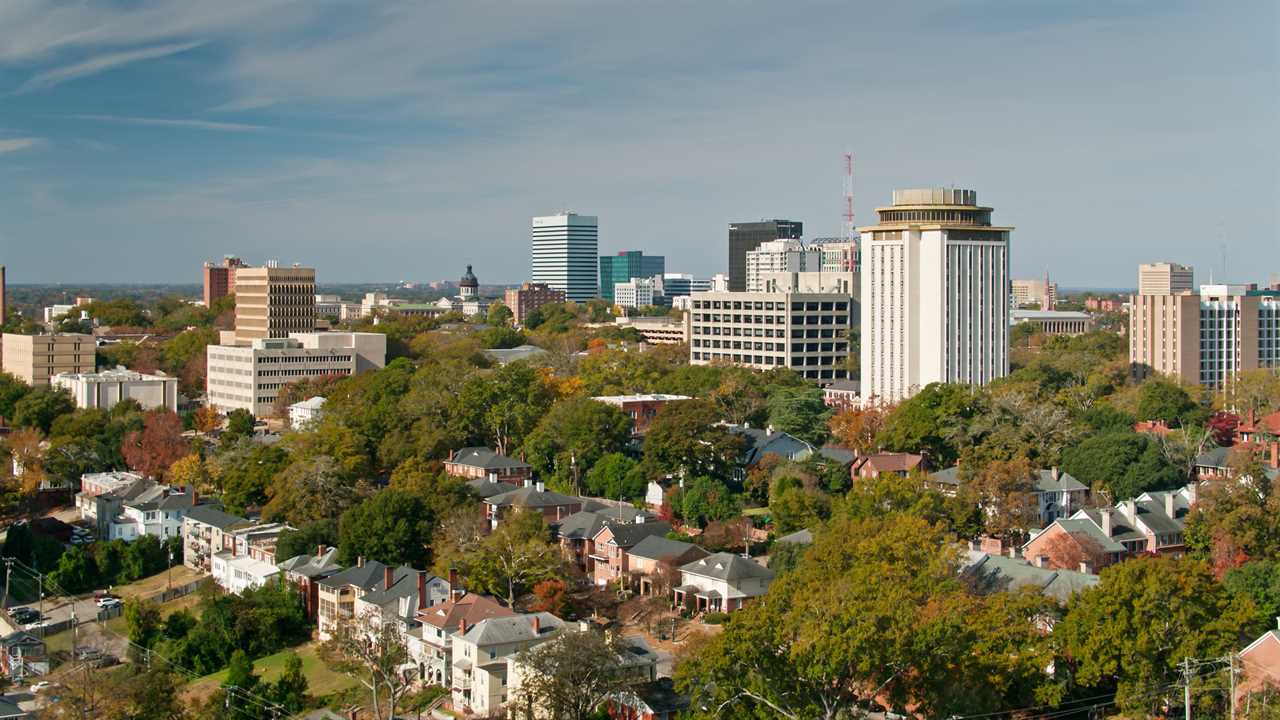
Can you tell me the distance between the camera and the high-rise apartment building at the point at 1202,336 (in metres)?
67.1

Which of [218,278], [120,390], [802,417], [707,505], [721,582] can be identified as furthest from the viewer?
[218,278]

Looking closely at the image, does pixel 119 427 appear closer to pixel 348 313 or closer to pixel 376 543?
pixel 376 543

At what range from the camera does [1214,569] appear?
33188 mm

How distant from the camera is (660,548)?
119 ft

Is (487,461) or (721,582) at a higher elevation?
(487,461)

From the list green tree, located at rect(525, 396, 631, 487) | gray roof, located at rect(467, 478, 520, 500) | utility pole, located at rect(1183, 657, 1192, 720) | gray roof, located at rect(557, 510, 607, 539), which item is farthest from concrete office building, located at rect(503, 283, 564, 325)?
utility pole, located at rect(1183, 657, 1192, 720)

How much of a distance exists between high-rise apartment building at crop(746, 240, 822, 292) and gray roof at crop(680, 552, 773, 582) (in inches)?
3649

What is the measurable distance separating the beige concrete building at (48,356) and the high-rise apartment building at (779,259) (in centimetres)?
6577

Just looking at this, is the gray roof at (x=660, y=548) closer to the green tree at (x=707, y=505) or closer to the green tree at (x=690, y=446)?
the green tree at (x=707, y=505)

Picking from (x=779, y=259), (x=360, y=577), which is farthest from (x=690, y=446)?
(x=779, y=259)

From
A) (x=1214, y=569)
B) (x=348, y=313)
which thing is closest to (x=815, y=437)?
(x=1214, y=569)

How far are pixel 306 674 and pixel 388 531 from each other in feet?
18.5

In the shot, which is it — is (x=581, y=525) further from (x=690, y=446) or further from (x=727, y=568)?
(x=727, y=568)

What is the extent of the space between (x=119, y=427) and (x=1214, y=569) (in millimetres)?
42785
